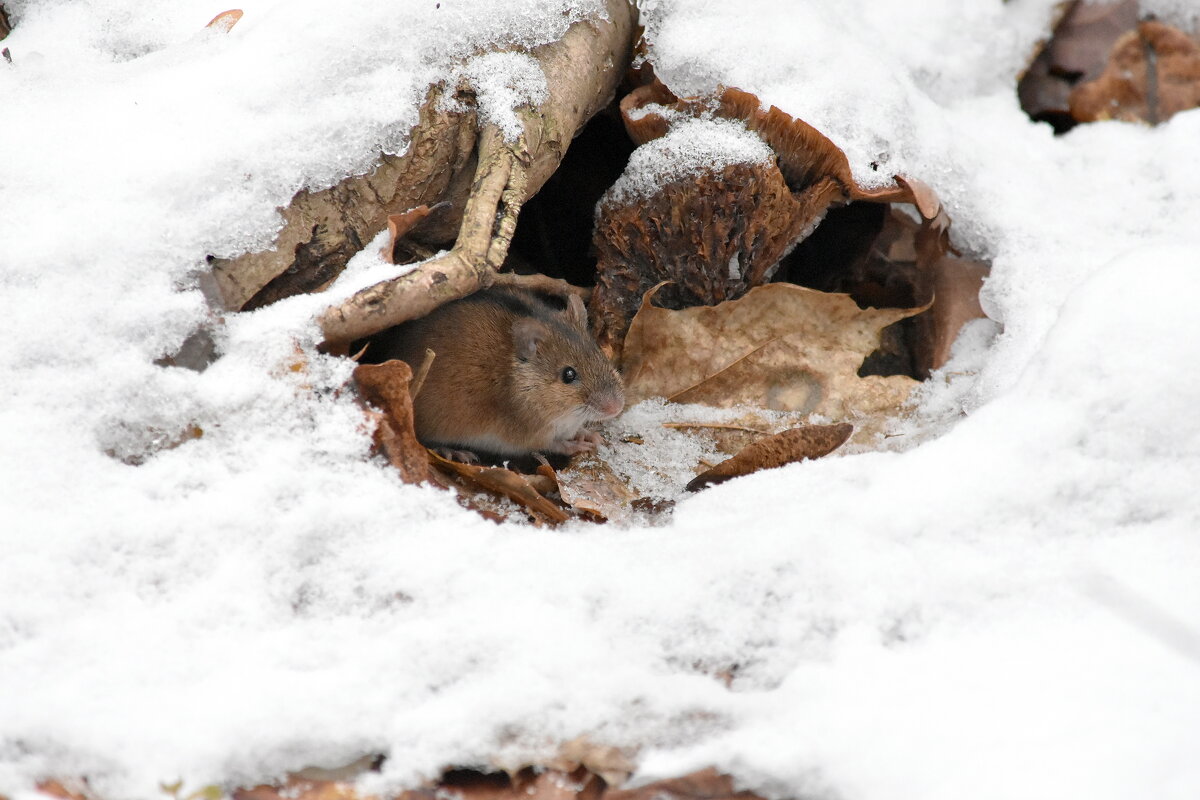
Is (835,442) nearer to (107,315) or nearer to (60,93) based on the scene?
(107,315)

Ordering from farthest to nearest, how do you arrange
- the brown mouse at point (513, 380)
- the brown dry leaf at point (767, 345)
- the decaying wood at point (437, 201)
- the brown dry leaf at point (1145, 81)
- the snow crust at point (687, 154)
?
the brown dry leaf at point (1145, 81)
the brown mouse at point (513, 380)
the brown dry leaf at point (767, 345)
the snow crust at point (687, 154)
the decaying wood at point (437, 201)

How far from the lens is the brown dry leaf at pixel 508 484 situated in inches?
107

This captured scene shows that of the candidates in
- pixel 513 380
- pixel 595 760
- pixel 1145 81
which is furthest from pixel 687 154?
pixel 1145 81

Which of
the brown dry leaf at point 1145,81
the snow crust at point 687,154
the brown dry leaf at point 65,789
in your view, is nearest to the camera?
the brown dry leaf at point 65,789

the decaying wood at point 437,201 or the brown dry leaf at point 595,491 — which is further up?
the decaying wood at point 437,201

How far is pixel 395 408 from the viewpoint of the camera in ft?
8.59

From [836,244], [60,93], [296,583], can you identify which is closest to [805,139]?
[836,244]

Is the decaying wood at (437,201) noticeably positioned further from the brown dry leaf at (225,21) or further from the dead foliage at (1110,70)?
the dead foliage at (1110,70)

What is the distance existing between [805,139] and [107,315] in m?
2.36

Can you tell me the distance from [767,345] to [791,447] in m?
0.77

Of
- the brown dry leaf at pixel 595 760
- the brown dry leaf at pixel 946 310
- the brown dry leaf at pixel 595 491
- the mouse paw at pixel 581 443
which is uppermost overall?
the brown dry leaf at pixel 946 310

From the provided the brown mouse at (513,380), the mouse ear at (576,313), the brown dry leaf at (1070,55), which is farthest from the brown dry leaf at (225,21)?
the brown dry leaf at (1070,55)

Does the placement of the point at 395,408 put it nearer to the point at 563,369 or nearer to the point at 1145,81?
the point at 563,369

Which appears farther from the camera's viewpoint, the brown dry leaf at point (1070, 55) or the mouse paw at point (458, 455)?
the brown dry leaf at point (1070, 55)
